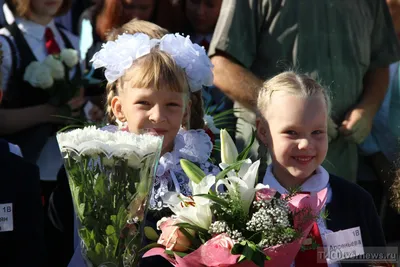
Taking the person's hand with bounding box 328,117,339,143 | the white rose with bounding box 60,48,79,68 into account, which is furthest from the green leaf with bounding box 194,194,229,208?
the white rose with bounding box 60,48,79,68

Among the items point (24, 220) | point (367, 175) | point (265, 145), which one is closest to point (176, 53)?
point (265, 145)

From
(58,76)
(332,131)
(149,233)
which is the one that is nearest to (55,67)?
(58,76)

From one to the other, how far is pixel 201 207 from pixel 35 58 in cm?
264

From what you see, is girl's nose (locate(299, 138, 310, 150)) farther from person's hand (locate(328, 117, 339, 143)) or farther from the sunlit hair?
person's hand (locate(328, 117, 339, 143))

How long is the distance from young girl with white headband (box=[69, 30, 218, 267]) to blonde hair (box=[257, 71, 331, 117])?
0.23 metres

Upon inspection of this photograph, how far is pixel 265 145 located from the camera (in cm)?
367

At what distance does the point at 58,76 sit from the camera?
16.8 feet

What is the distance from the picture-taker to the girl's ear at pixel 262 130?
3.61 m

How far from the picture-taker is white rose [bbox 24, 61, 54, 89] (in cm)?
497

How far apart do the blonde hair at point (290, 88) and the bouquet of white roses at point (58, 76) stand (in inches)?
66.6

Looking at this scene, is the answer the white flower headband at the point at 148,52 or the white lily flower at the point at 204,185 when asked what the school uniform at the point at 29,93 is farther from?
the white lily flower at the point at 204,185

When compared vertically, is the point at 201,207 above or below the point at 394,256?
above

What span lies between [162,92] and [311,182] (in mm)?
687

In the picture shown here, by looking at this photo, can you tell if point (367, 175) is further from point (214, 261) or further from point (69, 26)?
point (214, 261)
